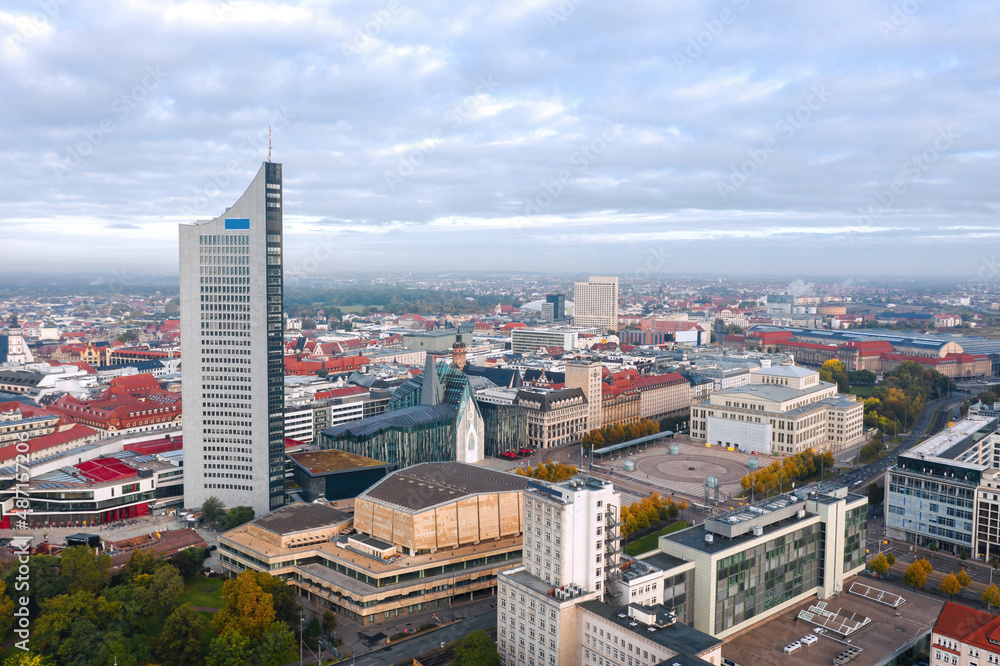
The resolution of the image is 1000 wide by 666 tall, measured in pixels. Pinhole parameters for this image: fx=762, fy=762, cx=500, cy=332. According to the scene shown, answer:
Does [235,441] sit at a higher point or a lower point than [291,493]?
higher

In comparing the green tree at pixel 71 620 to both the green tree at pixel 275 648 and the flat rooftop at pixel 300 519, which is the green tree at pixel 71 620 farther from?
the flat rooftop at pixel 300 519

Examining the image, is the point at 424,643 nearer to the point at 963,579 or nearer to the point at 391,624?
the point at 391,624

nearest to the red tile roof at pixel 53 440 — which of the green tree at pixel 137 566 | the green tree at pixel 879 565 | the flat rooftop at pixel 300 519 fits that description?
the green tree at pixel 137 566

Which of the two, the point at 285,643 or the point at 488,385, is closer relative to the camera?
the point at 285,643

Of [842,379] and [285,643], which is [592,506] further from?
[842,379]

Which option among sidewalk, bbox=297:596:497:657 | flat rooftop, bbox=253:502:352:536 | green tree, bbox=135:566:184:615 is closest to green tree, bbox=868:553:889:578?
sidewalk, bbox=297:596:497:657

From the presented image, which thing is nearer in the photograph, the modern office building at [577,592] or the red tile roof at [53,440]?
the modern office building at [577,592]

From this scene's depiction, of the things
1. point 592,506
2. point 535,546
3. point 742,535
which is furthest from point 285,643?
point 742,535
